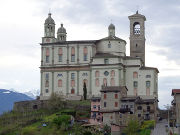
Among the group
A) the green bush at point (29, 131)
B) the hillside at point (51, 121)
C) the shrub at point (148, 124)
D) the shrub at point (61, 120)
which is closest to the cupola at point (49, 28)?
the hillside at point (51, 121)

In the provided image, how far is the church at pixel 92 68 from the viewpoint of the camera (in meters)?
117

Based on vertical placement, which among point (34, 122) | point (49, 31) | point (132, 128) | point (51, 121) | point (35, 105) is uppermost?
point (49, 31)

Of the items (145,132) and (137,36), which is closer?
(145,132)

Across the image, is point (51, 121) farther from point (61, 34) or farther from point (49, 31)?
point (61, 34)

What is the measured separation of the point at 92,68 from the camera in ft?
387

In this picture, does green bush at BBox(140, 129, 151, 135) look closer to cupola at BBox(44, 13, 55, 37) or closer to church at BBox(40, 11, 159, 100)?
church at BBox(40, 11, 159, 100)

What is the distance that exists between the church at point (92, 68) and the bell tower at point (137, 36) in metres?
1.32

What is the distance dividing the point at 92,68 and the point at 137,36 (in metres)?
19.0

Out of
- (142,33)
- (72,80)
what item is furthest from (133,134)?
(142,33)

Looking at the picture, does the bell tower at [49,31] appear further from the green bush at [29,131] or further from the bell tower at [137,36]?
the green bush at [29,131]

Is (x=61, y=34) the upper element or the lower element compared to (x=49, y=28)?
lower

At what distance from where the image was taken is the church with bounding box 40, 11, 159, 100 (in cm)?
11669

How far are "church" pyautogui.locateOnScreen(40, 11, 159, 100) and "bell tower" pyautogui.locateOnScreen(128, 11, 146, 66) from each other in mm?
1322

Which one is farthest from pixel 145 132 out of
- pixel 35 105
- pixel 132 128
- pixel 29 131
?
pixel 35 105
